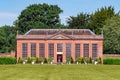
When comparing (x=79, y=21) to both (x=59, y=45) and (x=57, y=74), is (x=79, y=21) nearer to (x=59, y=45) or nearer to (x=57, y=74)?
(x=59, y=45)

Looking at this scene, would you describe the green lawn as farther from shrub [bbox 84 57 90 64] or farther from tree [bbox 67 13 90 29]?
tree [bbox 67 13 90 29]

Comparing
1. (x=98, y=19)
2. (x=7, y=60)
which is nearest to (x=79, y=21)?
(x=98, y=19)

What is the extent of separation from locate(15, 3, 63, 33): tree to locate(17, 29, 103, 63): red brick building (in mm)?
21425

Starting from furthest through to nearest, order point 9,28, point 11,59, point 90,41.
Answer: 1. point 9,28
2. point 90,41
3. point 11,59

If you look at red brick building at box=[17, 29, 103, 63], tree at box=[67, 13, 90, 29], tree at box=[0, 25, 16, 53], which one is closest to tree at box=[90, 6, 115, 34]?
tree at box=[67, 13, 90, 29]

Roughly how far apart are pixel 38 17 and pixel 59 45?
27705 millimetres

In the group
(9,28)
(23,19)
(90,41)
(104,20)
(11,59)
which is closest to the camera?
(11,59)

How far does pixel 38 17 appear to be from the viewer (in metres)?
119

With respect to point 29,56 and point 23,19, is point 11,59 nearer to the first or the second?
point 29,56

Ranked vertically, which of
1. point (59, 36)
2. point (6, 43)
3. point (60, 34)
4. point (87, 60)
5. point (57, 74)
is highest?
point (60, 34)

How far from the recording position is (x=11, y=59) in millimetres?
86562

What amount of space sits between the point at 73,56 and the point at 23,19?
3075cm

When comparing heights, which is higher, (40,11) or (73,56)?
(40,11)

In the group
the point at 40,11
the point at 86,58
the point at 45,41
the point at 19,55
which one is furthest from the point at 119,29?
the point at 40,11
